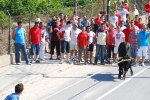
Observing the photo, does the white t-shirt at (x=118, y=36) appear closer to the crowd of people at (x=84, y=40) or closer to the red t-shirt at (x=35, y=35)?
the crowd of people at (x=84, y=40)

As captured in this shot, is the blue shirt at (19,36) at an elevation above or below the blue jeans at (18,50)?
above

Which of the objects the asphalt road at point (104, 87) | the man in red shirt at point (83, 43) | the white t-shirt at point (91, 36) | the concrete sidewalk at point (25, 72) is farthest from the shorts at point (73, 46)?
the asphalt road at point (104, 87)

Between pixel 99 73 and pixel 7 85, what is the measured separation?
14.1 feet

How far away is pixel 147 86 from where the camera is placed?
57.1ft

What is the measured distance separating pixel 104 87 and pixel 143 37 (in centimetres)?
431

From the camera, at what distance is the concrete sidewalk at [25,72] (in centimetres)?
1706

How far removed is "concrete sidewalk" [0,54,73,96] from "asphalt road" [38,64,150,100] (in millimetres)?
1196

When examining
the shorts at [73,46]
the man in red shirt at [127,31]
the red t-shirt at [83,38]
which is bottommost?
the shorts at [73,46]

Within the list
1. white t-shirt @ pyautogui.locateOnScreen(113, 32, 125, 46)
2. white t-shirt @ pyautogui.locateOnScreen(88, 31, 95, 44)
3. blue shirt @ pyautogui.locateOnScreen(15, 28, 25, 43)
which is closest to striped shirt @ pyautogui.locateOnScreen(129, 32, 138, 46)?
white t-shirt @ pyautogui.locateOnScreen(113, 32, 125, 46)

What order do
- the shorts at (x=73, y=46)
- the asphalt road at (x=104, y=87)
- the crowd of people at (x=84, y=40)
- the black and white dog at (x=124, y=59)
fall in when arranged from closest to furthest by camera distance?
the asphalt road at (x=104, y=87) < the black and white dog at (x=124, y=59) < the crowd of people at (x=84, y=40) < the shorts at (x=73, y=46)

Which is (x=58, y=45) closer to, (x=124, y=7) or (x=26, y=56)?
(x=26, y=56)

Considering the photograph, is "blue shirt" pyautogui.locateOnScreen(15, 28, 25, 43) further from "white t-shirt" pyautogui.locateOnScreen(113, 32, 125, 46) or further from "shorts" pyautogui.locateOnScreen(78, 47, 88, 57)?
"white t-shirt" pyautogui.locateOnScreen(113, 32, 125, 46)

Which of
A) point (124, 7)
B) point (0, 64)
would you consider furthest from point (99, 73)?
point (124, 7)

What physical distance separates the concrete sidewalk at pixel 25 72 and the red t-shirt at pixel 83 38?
1.03 m
